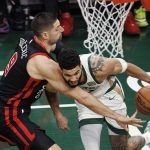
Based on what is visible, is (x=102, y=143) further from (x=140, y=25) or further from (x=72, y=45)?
(x=140, y=25)

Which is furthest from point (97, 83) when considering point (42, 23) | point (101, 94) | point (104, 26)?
point (104, 26)

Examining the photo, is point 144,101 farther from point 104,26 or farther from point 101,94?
point 104,26

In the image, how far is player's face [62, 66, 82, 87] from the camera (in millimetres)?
3928

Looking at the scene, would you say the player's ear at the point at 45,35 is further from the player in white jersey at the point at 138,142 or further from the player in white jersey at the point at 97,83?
the player in white jersey at the point at 138,142

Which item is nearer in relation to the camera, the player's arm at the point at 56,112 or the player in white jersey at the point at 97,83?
the player in white jersey at the point at 97,83

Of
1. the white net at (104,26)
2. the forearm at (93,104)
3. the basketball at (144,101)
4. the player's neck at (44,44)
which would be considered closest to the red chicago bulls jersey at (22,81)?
the player's neck at (44,44)

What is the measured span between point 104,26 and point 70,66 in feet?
11.7

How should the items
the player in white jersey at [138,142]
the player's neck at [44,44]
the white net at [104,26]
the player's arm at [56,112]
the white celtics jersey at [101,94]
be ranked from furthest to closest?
1. the white net at [104,26]
2. the player's arm at [56,112]
3. the white celtics jersey at [101,94]
4. the player's neck at [44,44]
5. the player in white jersey at [138,142]

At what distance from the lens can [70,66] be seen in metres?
3.91

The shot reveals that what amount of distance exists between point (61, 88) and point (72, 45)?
4101mm

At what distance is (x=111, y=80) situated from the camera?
182 inches

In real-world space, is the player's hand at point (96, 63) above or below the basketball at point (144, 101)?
above

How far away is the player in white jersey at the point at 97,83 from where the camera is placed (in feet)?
13.0

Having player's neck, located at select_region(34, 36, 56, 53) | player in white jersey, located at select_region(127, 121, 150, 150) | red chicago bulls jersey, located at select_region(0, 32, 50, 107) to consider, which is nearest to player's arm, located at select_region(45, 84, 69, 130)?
red chicago bulls jersey, located at select_region(0, 32, 50, 107)
